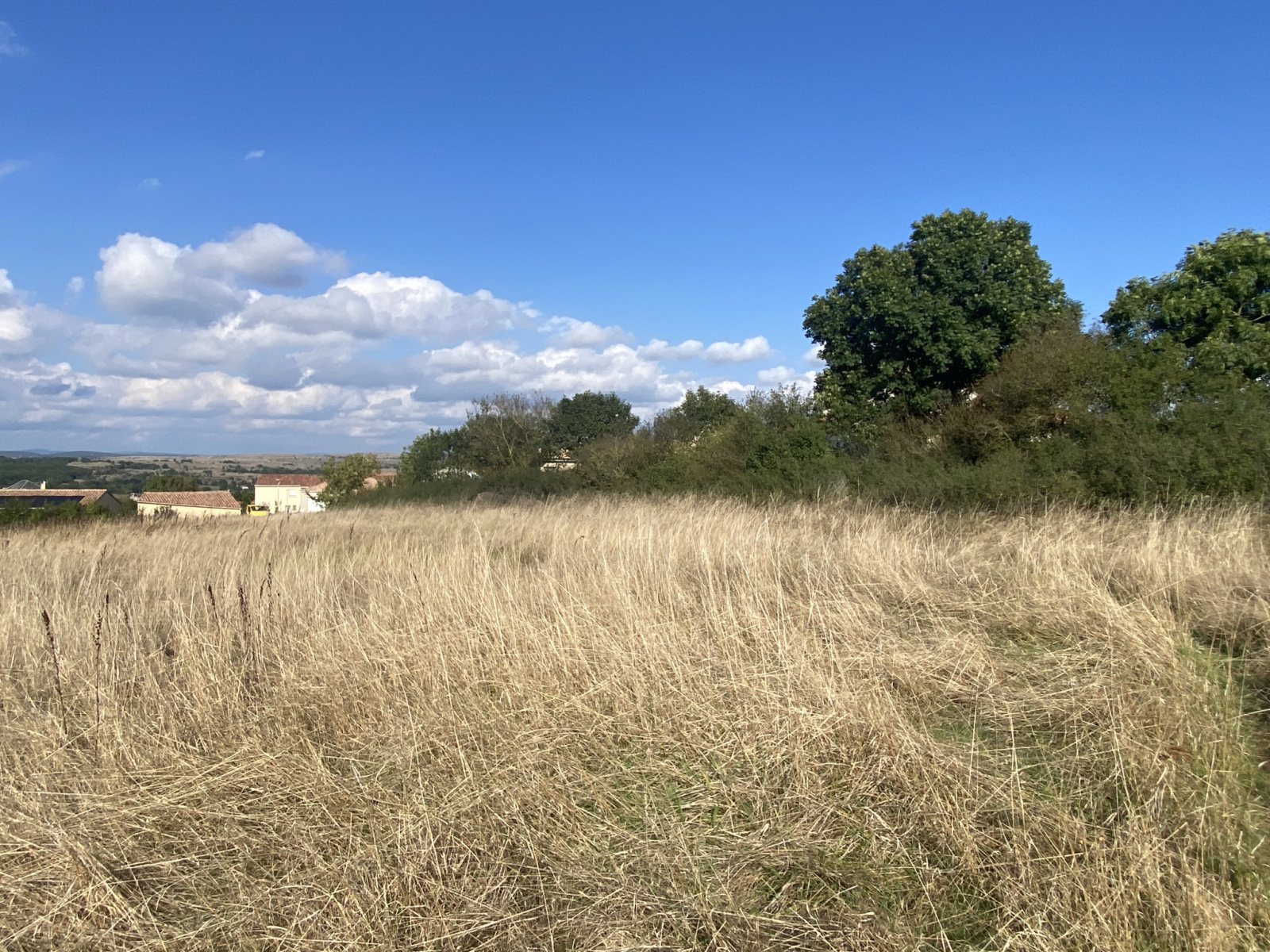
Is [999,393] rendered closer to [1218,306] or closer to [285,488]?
[1218,306]

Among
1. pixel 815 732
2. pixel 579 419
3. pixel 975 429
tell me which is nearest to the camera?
pixel 815 732

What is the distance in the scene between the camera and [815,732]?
3340mm

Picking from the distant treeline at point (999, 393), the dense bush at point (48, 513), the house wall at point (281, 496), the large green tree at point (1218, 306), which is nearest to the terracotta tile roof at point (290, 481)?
the house wall at point (281, 496)

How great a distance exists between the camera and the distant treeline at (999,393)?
1189cm

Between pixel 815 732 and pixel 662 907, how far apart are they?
1.19 metres

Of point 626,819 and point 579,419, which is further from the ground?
point 579,419

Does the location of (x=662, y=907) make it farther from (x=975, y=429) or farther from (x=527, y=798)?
(x=975, y=429)

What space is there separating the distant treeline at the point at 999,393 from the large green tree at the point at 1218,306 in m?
0.04

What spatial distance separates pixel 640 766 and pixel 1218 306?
63.1 ft

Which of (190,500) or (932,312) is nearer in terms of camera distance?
(932,312)

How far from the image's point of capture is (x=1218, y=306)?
16797 mm

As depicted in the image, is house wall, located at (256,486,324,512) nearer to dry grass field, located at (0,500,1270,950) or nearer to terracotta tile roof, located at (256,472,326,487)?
terracotta tile roof, located at (256,472,326,487)

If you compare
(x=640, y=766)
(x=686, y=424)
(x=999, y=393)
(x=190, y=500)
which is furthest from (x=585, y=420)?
(x=640, y=766)

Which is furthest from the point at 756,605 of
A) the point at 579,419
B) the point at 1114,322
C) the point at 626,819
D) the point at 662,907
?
the point at 579,419
